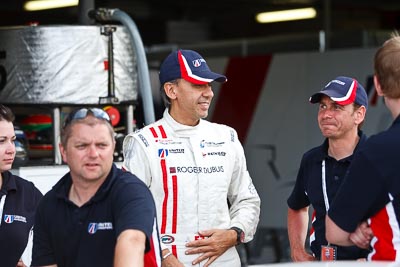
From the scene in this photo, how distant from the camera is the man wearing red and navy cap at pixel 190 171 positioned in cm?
408

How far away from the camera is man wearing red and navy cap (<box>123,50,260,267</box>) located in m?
4.08

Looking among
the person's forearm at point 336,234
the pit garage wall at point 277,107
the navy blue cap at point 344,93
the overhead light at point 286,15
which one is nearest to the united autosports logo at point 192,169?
the navy blue cap at point 344,93

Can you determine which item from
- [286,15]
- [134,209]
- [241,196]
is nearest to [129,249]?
[134,209]

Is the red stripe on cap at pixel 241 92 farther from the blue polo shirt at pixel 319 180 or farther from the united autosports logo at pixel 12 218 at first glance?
the united autosports logo at pixel 12 218

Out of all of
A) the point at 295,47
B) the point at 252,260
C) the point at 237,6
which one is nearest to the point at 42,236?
the point at 252,260

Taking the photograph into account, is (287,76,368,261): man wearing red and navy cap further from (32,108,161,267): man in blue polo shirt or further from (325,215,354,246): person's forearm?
(32,108,161,267): man in blue polo shirt

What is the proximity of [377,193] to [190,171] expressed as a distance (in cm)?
107

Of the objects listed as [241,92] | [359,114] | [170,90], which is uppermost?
[170,90]

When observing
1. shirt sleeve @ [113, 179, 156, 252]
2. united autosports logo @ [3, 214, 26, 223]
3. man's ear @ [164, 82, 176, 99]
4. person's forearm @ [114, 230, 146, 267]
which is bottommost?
united autosports logo @ [3, 214, 26, 223]

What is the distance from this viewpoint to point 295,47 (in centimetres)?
1238

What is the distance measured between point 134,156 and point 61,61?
1660 mm

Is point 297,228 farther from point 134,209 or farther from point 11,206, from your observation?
point 134,209

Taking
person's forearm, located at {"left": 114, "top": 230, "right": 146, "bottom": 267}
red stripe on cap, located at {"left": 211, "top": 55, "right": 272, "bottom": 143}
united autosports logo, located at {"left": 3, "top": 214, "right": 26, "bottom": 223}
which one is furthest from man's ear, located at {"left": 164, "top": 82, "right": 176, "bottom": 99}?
red stripe on cap, located at {"left": 211, "top": 55, "right": 272, "bottom": 143}

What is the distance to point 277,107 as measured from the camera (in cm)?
1159
